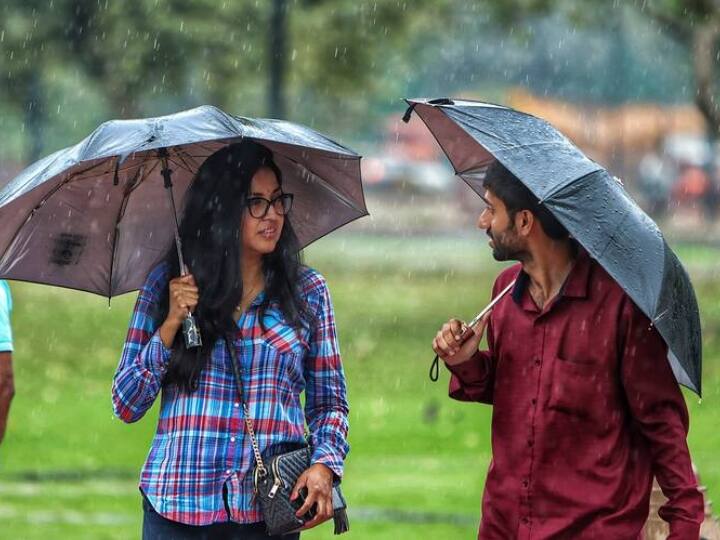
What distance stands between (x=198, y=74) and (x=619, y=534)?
83.6 ft

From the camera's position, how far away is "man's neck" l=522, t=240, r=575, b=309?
4.66m

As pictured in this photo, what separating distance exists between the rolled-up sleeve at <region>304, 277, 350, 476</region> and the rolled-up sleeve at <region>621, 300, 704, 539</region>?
829mm

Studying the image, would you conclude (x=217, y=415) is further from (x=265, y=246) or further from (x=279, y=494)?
(x=265, y=246)

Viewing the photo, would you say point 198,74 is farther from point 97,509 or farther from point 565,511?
point 565,511

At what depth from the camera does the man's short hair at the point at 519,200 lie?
457 cm

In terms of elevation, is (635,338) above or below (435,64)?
below

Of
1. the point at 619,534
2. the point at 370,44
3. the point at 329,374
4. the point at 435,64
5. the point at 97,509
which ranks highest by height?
the point at 435,64

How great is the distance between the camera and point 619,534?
448 centimetres

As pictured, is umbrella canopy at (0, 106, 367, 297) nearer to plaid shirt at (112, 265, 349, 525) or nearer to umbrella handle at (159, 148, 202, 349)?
umbrella handle at (159, 148, 202, 349)

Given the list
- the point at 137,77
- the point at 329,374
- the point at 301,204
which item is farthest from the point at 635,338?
the point at 137,77

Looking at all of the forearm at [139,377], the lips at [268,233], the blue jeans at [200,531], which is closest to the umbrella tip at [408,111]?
the lips at [268,233]

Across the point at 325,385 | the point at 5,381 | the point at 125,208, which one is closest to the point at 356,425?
the point at 5,381

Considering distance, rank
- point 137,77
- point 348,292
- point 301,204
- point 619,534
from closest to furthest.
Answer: point 619,534
point 301,204
point 348,292
point 137,77

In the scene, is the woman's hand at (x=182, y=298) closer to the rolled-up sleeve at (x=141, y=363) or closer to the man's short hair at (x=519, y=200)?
the rolled-up sleeve at (x=141, y=363)
